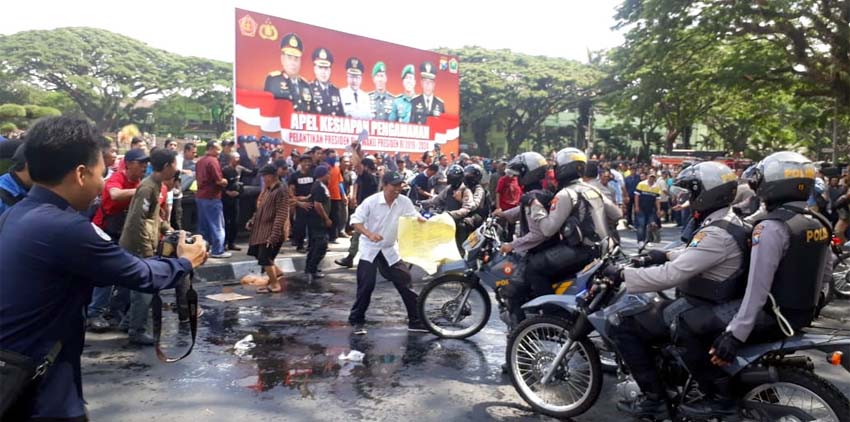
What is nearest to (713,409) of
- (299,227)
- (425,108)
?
(299,227)

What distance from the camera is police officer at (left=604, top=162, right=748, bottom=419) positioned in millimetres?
3551

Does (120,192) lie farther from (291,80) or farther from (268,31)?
(291,80)

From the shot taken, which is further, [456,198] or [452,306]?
[456,198]

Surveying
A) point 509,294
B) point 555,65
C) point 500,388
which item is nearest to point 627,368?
point 500,388

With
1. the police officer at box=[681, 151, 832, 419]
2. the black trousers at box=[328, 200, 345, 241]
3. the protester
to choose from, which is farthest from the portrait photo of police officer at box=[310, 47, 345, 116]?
the police officer at box=[681, 151, 832, 419]

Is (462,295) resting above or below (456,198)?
below

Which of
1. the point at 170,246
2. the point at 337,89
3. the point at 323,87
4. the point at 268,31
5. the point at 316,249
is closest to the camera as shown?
the point at 170,246

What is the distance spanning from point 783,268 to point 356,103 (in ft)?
56.9

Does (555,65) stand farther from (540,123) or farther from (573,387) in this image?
(573,387)

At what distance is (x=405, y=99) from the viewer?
2181 centimetres

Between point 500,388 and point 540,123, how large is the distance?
3980cm

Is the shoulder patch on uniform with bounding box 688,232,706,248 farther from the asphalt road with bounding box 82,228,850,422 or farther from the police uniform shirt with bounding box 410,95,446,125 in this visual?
the police uniform shirt with bounding box 410,95,446,125

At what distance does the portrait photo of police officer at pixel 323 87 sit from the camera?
1838 cm

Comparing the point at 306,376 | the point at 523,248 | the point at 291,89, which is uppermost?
the point at 291,89
